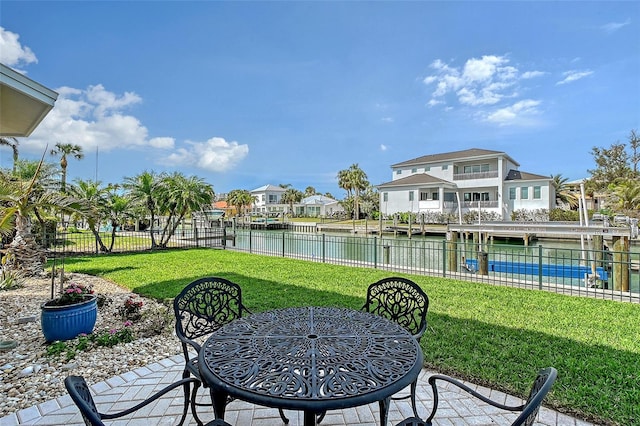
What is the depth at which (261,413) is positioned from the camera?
249cm

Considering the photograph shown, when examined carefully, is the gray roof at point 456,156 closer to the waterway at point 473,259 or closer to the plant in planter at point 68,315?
the waterway at point 473,259

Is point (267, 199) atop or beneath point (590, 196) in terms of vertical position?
atop

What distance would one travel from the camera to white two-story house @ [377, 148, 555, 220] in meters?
26.7

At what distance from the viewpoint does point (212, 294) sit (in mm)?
2912

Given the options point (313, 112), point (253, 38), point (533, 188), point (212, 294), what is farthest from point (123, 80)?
point (533, 188)

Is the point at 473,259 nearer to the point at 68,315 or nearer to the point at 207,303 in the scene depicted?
the point at 207,303

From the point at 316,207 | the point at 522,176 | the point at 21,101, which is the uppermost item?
the point at 522,176

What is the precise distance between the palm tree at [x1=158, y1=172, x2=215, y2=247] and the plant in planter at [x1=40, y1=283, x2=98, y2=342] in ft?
34.6

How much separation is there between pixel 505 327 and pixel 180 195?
1346 centimetres

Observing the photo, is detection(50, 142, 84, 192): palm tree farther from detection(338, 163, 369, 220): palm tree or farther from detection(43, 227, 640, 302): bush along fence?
detection(338, 163, 369, 220): palm tree

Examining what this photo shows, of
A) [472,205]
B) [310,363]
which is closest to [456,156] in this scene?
[472,205]

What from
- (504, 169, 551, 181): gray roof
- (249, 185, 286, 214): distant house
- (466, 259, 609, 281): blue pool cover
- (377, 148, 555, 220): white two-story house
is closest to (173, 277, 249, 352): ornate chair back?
(466, 259, 609, 281): blue pool cover

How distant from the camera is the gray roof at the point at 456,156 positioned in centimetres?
2803

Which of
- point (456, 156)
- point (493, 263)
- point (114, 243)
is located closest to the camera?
point (493, 263)
